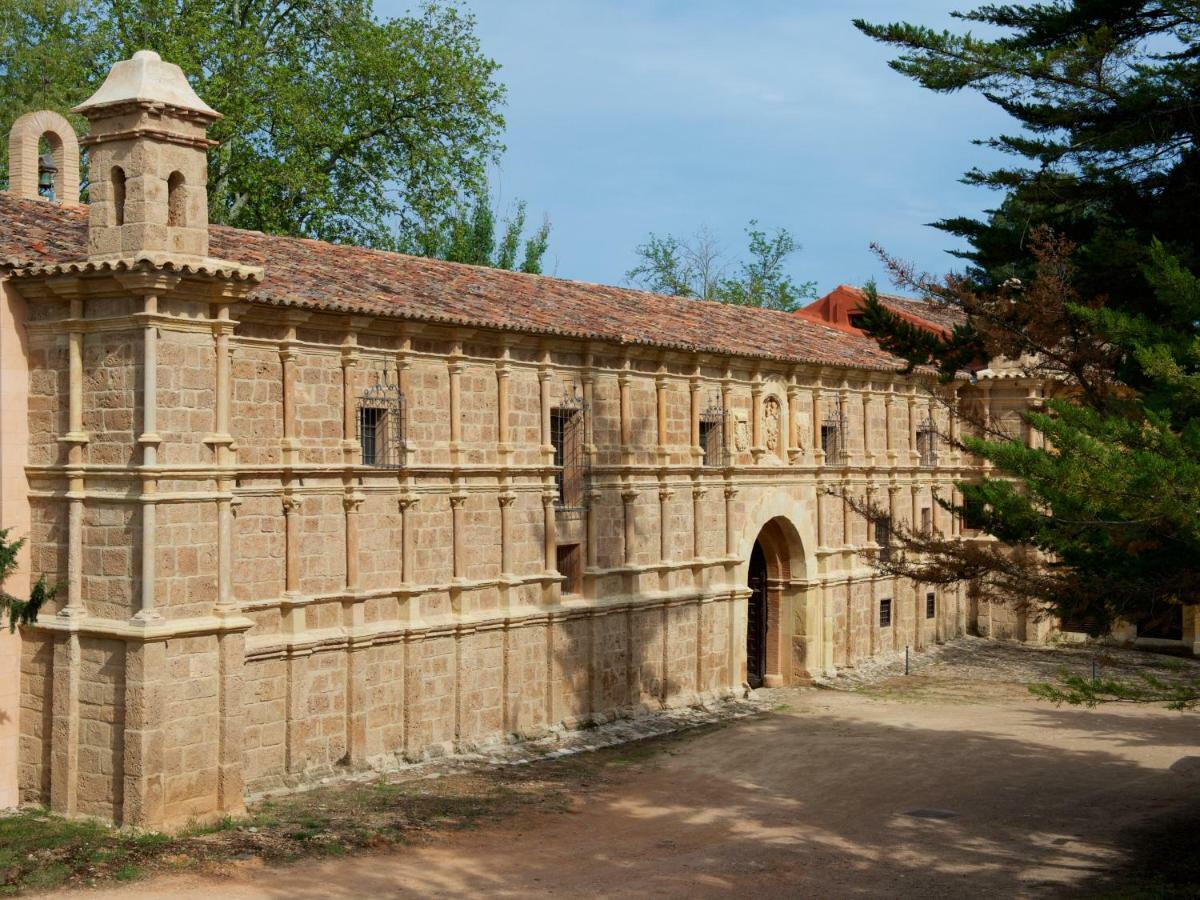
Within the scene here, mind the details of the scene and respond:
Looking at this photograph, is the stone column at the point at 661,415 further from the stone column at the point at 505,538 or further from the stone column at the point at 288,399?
the stone column at the point at 288,399

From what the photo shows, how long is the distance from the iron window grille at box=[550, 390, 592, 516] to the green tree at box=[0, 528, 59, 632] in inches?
392

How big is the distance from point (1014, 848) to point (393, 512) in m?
10.1

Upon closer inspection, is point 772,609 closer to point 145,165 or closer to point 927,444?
point 927,444

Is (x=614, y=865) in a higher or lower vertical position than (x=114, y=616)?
lower

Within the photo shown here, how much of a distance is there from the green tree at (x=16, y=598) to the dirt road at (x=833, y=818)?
→ 413 cm

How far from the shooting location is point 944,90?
1931 cm

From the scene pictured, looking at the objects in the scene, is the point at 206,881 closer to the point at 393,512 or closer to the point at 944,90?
the point at 393,512

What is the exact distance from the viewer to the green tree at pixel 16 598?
18.8m

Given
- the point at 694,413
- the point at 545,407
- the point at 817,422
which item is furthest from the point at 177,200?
the point at 817,422

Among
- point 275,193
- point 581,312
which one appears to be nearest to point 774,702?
point 581,312

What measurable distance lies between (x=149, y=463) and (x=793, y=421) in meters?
17.2

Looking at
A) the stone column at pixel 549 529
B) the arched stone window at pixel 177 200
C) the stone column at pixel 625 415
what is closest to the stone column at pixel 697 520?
the stone column at pixel 625 415

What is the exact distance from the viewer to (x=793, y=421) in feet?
107

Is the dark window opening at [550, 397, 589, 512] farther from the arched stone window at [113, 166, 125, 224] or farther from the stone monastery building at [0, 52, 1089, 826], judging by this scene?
the arched stone window at [113, 166, 125, 224]
